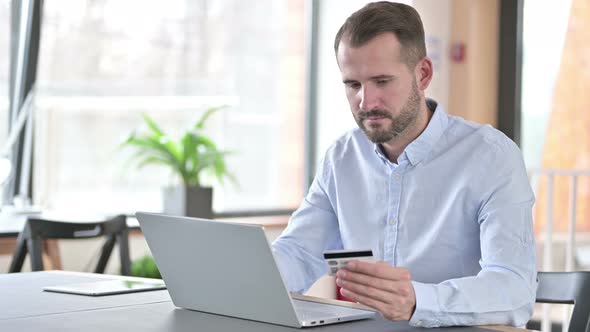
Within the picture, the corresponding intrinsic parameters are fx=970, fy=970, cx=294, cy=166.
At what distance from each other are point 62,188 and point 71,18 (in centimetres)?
84

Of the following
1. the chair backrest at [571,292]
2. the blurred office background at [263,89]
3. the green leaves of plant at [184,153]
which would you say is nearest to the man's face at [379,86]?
the chair backrest at [571,292]

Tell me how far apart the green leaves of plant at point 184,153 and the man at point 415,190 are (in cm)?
245

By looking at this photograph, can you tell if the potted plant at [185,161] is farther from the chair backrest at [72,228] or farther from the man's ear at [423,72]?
the man's ear at [423,72]

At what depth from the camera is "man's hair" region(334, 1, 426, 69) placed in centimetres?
209

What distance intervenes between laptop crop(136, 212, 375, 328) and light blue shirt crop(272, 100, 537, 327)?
9.3 inches

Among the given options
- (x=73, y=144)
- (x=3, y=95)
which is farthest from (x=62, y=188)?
(x=3, y=95)

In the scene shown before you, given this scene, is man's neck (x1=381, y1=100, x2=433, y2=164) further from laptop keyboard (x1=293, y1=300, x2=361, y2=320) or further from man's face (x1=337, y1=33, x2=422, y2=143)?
laptop keyboard (x1=293, y1=300, x2=361, y2=320)

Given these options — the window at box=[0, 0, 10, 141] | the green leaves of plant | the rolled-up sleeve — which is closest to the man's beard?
the rolled-up sleeve

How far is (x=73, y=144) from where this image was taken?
16.0ft

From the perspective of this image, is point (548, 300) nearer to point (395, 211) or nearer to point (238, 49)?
point (395, 211)

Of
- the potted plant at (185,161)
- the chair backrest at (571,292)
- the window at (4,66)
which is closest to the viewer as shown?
the chair backrest at (571,292)

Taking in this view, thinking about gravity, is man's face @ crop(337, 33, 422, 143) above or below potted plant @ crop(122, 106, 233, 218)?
above

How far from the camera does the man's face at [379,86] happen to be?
206 cm

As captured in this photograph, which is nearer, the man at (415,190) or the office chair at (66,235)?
the man at (415,190)
